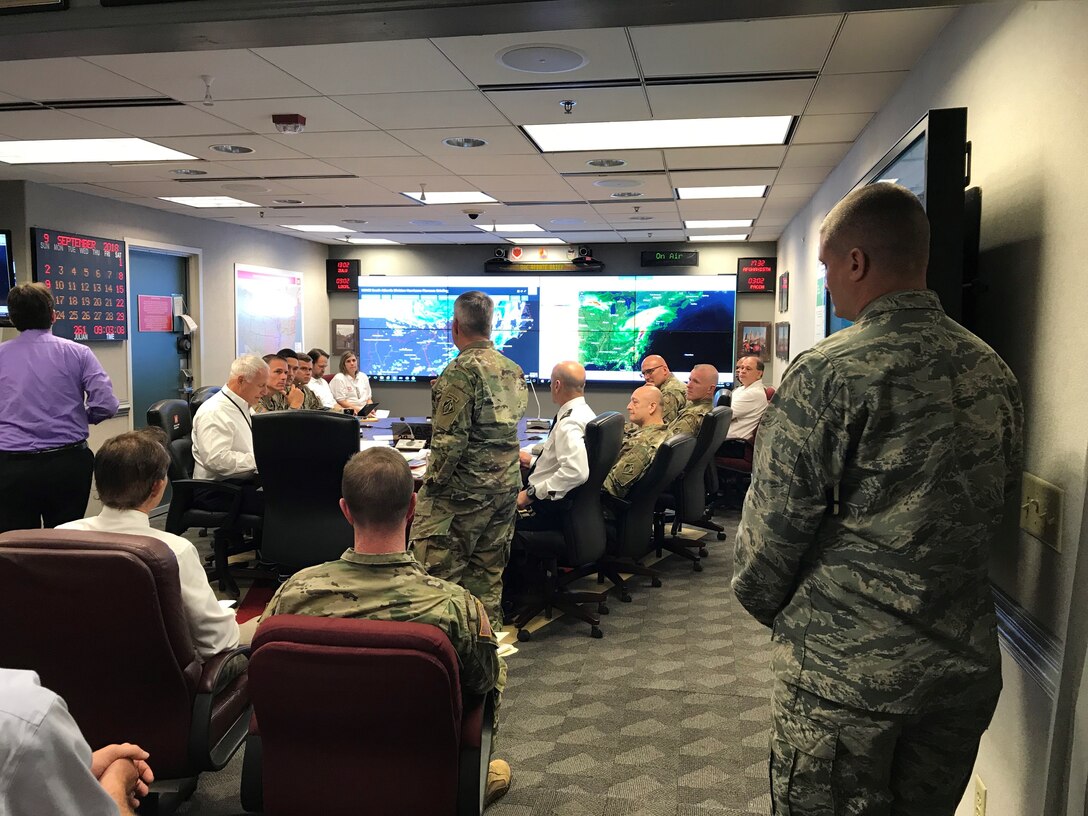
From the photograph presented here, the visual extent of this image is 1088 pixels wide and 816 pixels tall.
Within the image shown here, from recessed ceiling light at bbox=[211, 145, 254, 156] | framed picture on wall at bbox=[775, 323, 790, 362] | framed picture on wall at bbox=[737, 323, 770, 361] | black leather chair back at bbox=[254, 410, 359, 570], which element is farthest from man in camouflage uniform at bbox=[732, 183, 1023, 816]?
framed picture on wall at bbox=[737, 323, 770, 361]

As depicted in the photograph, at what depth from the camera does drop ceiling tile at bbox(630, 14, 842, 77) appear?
108 inches

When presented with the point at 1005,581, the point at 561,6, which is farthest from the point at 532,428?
the point at 561,6

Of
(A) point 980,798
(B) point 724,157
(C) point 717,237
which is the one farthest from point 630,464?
(C) point 717,237

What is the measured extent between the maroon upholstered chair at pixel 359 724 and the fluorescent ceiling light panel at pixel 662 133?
328 cm

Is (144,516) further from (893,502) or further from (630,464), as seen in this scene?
(630,464)

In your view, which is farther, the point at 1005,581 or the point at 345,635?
the point at 1005,581

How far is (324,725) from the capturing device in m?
1.59

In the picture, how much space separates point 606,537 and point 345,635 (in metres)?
2.86

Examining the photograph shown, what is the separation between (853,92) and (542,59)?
4.76 feet

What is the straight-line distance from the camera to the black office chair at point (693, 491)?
4930mm

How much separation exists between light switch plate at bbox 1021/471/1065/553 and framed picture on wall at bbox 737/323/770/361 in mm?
7815

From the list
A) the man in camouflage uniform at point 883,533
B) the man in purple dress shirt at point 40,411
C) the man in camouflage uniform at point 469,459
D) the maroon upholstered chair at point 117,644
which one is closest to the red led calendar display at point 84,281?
the man in purple dress shirt at point 40,411

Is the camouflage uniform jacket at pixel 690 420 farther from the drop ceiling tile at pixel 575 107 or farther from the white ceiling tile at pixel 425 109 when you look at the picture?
the white ceiling tile at pixel 425 109

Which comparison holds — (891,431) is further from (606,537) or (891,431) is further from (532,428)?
(532,428)
